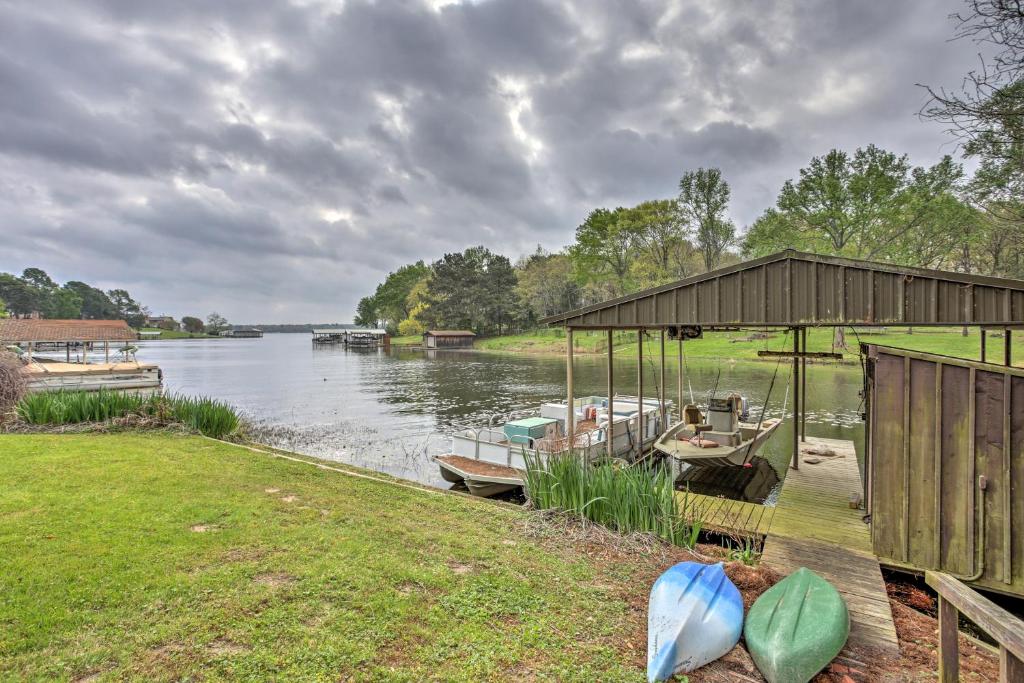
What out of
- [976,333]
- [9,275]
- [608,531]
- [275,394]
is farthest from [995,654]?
[9,275]

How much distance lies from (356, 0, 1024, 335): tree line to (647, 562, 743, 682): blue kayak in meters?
9.04

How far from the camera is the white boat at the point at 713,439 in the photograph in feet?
33.1

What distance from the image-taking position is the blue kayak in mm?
3439

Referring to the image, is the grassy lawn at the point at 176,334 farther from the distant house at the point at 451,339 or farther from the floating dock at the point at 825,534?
the floating dock at the point at 825,534

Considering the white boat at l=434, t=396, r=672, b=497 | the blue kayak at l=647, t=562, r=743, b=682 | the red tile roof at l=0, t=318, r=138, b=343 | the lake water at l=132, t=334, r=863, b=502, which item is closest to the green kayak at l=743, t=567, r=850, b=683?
the blue kayak at l=647, t=562, r=743, b=682

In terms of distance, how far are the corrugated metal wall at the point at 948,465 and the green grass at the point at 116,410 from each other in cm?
1474

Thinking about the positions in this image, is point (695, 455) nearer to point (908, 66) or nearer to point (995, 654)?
point (995, 654)

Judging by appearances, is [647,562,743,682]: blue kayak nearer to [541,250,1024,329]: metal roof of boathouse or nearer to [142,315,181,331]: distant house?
[541,250,1024,329]: metal roof of boathouse

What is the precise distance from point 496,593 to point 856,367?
37111 millimetres

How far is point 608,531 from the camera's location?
5.82 metres

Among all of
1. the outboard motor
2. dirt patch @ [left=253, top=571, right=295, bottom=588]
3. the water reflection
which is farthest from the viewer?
the outboard motor

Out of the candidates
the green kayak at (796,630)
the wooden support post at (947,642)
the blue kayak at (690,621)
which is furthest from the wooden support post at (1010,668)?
the blue kayak at (690,621)

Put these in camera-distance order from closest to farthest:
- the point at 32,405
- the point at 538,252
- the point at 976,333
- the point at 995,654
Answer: the point at 995,654 < the point at 32,405 < the point at 976,333 < the point at 538,252

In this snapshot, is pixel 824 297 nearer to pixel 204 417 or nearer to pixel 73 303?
pixel 204 417
